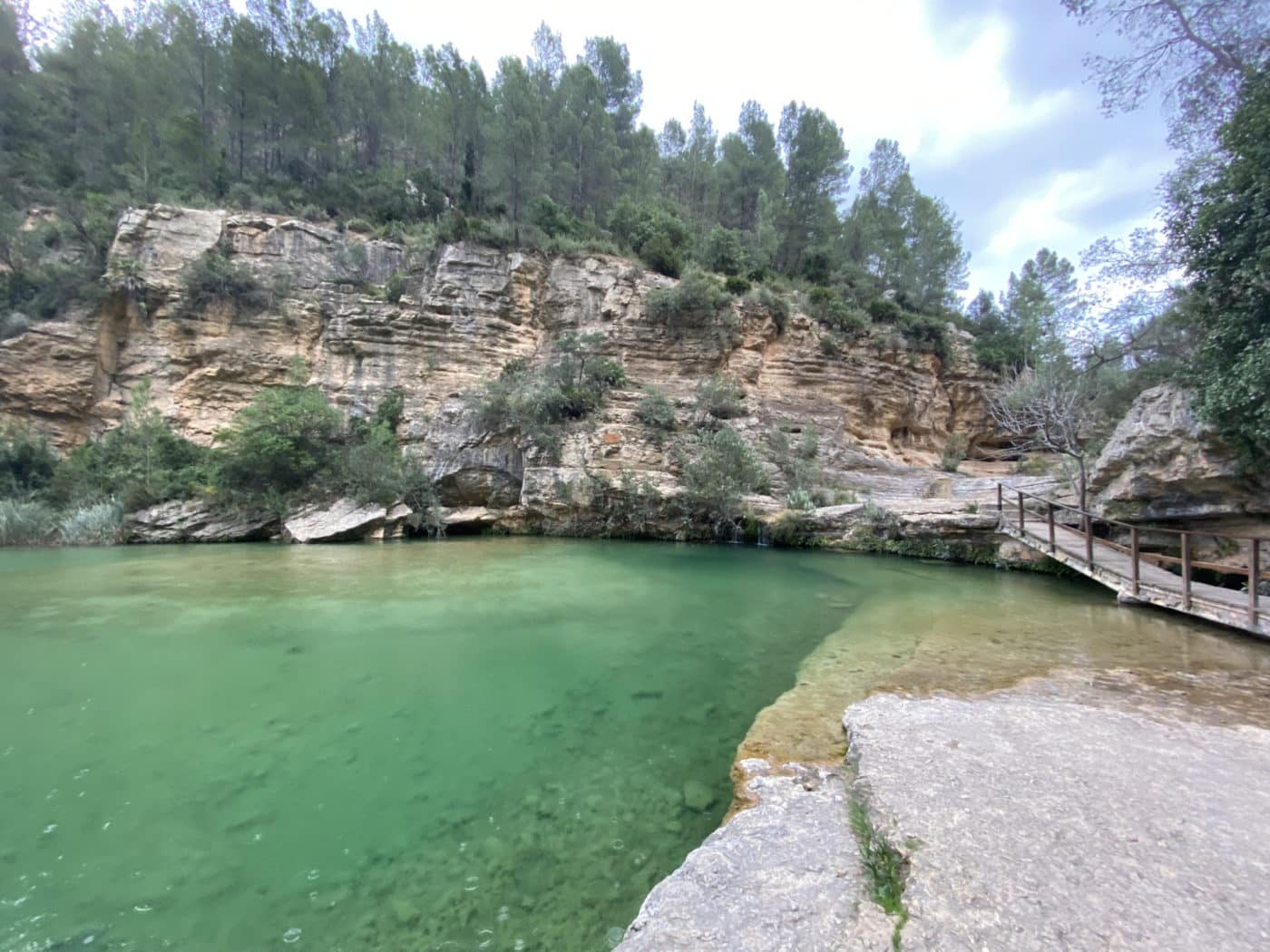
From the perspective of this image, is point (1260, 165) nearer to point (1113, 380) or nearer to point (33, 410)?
point (1113, 380)

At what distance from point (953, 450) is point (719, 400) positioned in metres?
13.4

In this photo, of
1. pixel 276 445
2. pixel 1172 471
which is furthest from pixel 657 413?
pixel 1172 471

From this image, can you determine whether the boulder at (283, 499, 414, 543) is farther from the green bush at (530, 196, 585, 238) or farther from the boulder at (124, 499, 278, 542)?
the green bush at (530, 196, 585, 238)

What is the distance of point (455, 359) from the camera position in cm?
2220

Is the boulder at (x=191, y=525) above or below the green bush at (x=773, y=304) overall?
below

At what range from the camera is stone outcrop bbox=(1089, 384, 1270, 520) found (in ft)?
26.0

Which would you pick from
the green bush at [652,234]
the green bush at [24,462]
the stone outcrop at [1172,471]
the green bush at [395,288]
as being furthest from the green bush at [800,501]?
the green bush at [24,462]

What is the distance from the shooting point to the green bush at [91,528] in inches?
594

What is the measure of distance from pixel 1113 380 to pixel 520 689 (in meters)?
17.7

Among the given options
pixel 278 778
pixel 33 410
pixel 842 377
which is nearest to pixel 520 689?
pixel 278 778

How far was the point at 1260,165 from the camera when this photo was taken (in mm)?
7074

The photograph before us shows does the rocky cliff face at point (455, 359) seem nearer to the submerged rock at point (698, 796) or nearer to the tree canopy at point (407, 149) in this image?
the tree canopy at point (407, 149)

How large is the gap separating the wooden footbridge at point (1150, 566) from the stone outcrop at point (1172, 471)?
0.57 m

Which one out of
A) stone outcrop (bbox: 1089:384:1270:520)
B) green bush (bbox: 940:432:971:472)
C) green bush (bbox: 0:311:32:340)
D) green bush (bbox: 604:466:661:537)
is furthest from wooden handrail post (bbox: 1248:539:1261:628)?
green bush (bbox: 0:311:32:340)
